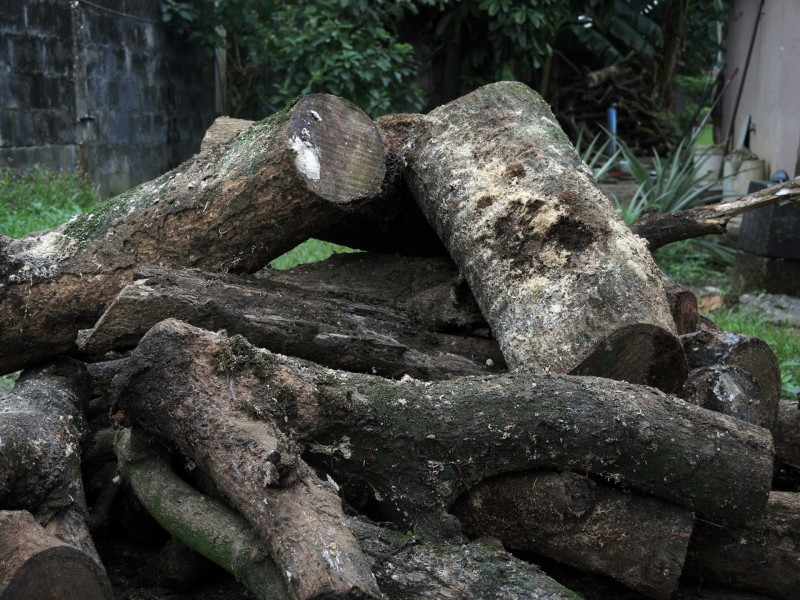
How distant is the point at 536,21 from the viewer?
37.0ft

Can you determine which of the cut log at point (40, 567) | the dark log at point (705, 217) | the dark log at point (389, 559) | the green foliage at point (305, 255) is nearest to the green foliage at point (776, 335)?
the dark log at point (705, 217)

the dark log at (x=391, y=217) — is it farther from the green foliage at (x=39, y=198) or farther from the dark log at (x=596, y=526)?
the green foliage at (x=39, y=198)

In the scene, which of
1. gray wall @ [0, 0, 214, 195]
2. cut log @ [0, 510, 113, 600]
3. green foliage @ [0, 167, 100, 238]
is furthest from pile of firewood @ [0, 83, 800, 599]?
gray wall @ [0, 0, 214, 195]

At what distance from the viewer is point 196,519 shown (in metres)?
2.47

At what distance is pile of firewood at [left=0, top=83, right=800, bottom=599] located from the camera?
2.37 metres

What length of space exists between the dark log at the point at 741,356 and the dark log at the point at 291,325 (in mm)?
776

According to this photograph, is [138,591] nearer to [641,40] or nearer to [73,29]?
[73,29]

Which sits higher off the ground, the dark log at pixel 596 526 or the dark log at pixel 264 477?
the dark log at pixel 264 477

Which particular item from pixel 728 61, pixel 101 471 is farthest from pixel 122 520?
pixel 728 61

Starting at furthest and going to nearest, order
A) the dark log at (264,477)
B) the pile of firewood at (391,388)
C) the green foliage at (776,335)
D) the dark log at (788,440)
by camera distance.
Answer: the green foliage at (776,335), the dark log at (788,440), the pile of firewood at (391,388), the dark log at (264,477)

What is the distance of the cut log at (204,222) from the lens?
3.31 m

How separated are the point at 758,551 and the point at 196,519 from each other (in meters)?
1.60

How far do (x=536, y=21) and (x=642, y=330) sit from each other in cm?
896

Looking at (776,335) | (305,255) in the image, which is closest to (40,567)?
(776,335)
